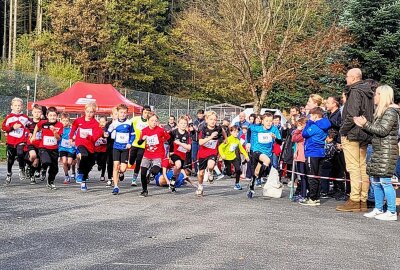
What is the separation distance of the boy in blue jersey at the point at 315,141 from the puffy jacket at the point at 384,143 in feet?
5.85

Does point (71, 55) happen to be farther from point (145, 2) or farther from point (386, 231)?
point (386, 231)

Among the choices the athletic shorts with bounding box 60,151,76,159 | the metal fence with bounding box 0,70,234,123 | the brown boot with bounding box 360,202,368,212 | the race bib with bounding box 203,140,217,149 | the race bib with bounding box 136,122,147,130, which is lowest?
the brown boot with bounding box 360,202,368,212

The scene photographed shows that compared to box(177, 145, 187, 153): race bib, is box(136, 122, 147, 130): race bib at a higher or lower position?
higher

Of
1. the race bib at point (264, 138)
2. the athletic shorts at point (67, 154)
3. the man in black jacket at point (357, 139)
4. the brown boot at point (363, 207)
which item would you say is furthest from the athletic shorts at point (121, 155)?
the brown boot at point (363, 207)

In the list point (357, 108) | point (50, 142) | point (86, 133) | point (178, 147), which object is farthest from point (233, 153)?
point (357, 108)

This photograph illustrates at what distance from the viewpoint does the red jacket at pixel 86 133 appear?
1372 centimetres

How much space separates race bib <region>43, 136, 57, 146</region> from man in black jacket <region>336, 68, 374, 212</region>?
637 centimetres

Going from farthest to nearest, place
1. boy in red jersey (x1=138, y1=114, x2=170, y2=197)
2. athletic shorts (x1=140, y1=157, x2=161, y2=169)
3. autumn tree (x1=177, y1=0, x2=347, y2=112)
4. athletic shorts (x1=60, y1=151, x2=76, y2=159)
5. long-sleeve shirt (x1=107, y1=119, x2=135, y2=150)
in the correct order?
autumn tree (x1=177, y1=0, x2=347, y2=112) < athletic shorts (x1=60, y1=151, x2=76, y2=159) < long-sleeve shirt (x1=107, y1=119, x2=135, y2=150) < boy in red jersey (x1=138, y1=114, x2=170, y2=197) < athletic shorts (x1=140, y1=157, x2=161, y2=169)

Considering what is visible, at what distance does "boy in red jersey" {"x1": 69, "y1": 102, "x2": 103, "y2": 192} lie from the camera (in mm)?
13656

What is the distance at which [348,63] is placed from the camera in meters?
31.6

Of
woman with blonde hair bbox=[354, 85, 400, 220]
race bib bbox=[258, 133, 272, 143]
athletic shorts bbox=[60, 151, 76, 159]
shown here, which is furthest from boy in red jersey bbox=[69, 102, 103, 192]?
woman with blonde hair bbox=[354, 85, 400, 220]

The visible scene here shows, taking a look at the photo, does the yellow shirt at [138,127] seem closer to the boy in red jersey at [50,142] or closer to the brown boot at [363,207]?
the boy in red jersey at [50,142]

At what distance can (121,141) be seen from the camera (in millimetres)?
13445

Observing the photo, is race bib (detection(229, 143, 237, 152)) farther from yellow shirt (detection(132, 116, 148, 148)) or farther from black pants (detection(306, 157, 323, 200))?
black pants (detection(306, 157, 323, 200))
